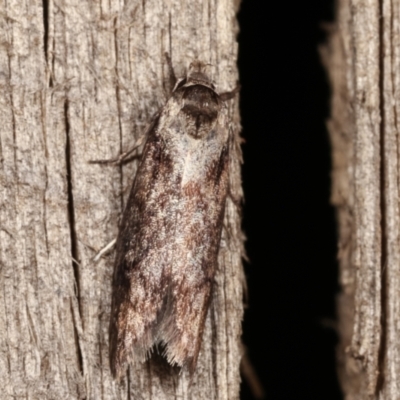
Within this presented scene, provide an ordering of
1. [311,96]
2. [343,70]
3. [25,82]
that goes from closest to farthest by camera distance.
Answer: [25,82] → [343,70] → [311,96]

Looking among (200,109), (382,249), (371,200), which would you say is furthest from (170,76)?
(382,249)

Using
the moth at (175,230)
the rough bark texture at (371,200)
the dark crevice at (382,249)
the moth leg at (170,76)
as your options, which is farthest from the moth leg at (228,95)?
the dark crevice at (382,249)

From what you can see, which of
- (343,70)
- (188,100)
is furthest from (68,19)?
(343,70)

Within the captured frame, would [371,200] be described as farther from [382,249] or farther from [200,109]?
[200,109]

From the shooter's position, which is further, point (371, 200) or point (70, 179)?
point (371, 200)

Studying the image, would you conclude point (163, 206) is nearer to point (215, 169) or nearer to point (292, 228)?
point (215, 169)
